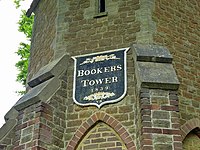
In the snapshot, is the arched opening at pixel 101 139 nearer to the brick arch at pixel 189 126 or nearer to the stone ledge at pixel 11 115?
the brick arch at pixel 189 126

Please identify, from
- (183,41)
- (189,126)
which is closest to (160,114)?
(189,126)

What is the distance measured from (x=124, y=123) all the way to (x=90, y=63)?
1565 mm

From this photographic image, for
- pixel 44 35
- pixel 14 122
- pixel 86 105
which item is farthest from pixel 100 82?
pixel 44 35

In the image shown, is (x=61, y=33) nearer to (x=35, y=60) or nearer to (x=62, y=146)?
(x=35, y=60)

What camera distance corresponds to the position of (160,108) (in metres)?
6.34

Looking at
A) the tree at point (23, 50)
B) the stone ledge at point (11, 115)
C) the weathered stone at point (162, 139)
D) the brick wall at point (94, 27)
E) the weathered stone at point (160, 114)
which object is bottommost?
the weathered stone at point (162, 139)

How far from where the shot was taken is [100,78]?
766cm

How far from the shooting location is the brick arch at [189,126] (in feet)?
23.8

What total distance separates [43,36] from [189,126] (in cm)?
449

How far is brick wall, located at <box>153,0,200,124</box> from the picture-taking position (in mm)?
7785

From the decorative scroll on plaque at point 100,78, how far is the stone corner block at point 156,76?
2.01ft

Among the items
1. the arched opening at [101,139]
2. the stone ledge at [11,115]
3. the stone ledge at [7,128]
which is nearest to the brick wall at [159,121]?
the arched opening at [101,139]

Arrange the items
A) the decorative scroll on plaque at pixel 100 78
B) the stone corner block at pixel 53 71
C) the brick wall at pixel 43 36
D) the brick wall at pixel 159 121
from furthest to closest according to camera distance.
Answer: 1. the brick wall at pixel 43 36
2. the stone corner block at pixel 53 71
3. the decorative scroll on plaque at pixel 100 78
4. the brick wall at pixel 159 121

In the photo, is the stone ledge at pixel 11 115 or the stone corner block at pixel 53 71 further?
the stone ledge at pixel 11 115
